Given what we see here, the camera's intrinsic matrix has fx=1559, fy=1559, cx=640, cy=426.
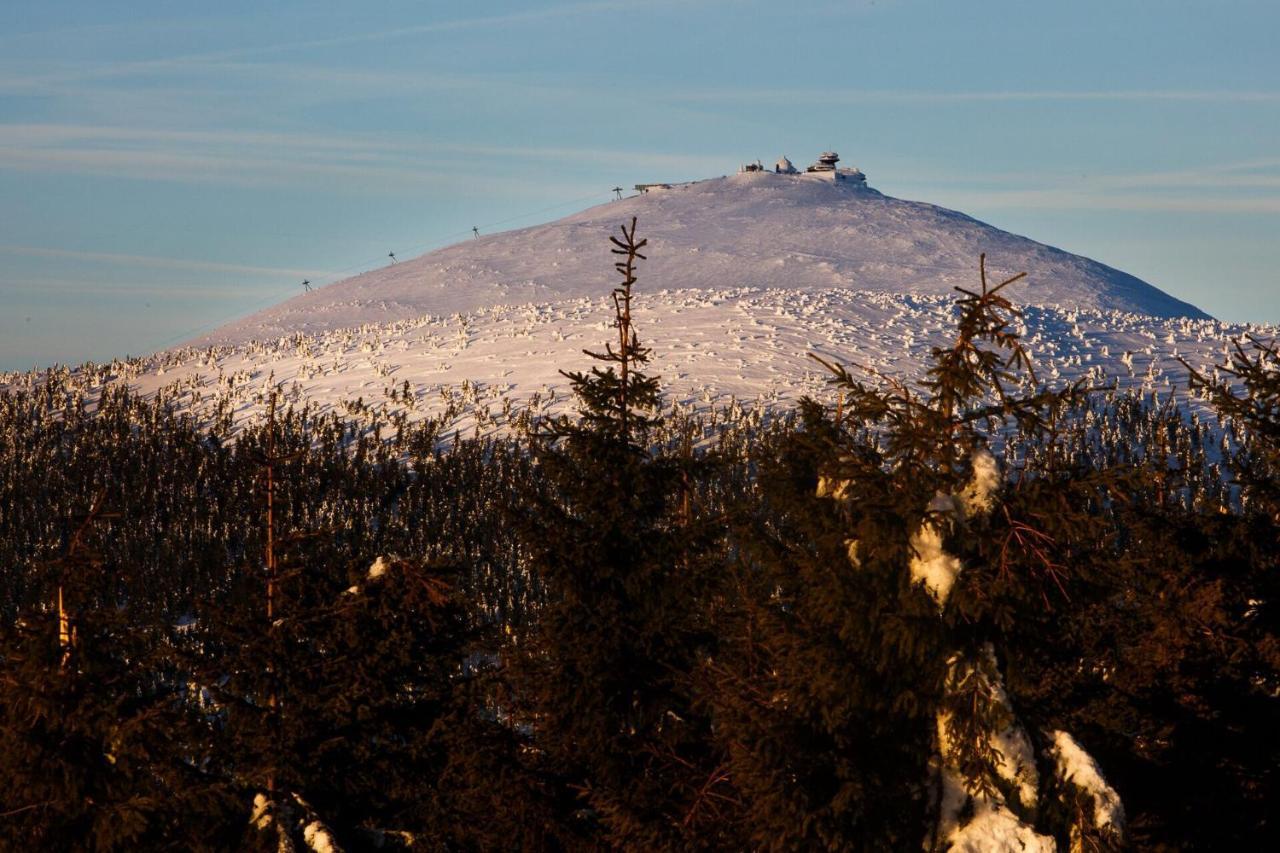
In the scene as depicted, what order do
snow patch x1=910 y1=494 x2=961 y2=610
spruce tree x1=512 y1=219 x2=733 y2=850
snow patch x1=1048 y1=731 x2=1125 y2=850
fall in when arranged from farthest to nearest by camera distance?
spruce tree x1=512 y1=219 x2=733 y2=850
snow patch x1=910 y1=494 x2=961 y2=610
snow patch x1=1048 y1=731 x2=1125 y2=850

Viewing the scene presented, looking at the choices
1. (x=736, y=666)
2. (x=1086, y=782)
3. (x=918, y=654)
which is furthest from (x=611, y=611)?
(x=1086, y=782)

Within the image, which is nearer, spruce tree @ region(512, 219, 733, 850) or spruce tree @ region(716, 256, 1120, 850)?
spruce tree @ region(716, 256, 1120, 850)

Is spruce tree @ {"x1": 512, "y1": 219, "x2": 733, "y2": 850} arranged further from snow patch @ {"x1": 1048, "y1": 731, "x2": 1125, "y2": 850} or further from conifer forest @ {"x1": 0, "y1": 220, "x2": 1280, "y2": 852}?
snow patch @ {"x1": 1048, "y1": 731, "x2": 1125, "y2": 850}

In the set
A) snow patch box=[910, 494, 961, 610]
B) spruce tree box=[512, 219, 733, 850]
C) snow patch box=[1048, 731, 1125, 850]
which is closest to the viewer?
snow patch box=[1048, 731, 1125, 850]

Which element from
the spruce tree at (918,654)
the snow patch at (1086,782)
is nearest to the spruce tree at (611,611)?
the spruce tree at (918,654)

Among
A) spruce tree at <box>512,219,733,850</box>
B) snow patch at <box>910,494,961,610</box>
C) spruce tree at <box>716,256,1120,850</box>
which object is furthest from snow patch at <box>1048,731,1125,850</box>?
spruce tree at <box>512,219,733,850</box>

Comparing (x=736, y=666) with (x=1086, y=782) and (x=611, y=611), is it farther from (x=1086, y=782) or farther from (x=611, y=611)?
(x=1086, y=782)

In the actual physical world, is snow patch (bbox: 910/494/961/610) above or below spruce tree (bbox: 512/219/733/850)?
above

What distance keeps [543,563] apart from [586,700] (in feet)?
6.69

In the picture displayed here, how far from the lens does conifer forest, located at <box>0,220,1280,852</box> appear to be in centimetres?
1405

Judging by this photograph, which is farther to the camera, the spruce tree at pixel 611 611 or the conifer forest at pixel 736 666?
the spruce tree at pixel 611 611

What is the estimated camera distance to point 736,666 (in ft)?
59.9

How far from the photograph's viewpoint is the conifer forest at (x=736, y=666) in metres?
14.1

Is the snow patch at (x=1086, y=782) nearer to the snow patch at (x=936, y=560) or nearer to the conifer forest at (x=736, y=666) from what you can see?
the conifer forest at (x=736, y=666)
